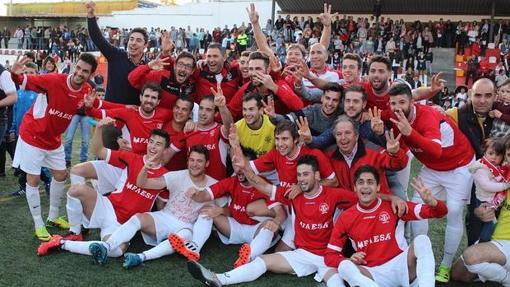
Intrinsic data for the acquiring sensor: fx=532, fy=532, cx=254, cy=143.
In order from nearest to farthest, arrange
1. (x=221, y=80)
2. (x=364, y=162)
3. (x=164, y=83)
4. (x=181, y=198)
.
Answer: (x=364, y=162) → (x=181, y=198) → (x=164, y=83) → (x=221, y=80)

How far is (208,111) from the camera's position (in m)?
5.63

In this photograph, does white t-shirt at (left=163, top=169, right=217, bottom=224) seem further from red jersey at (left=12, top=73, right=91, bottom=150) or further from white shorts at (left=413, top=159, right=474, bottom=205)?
white shorts at (left=413, top=159, right=474, bottom=205)

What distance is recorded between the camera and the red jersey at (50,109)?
5617mm

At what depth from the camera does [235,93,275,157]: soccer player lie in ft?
17.6

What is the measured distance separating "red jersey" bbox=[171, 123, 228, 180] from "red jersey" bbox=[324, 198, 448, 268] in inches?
66.4

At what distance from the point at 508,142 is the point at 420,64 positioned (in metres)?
18.0

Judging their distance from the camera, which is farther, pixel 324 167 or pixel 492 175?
pixel 324 167

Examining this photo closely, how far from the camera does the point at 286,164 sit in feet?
17.1

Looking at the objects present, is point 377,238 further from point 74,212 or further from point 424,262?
point 74,212

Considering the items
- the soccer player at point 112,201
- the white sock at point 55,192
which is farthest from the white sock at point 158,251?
the white sock at point 55,192

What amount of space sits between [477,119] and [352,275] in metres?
2.14

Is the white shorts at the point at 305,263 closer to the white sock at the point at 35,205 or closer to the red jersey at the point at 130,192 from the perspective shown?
the red jersey at the point at 130,192

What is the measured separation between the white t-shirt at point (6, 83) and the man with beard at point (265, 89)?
2399mm

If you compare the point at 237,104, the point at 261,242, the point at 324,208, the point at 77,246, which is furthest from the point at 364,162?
the point at 77,246
